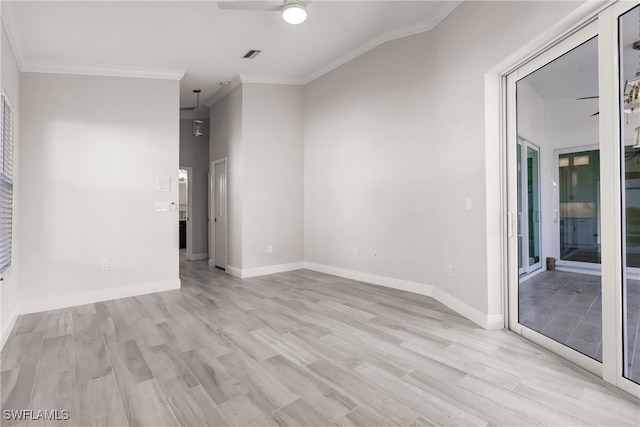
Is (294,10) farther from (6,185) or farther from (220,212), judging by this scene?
(220,212)

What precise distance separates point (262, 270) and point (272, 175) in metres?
1.68

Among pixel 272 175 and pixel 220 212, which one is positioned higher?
pixel 272 175

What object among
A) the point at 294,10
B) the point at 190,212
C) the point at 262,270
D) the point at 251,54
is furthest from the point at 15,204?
the point at 294,10

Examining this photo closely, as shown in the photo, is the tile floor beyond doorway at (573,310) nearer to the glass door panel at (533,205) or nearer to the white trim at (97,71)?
the glass door panel at (533,205)

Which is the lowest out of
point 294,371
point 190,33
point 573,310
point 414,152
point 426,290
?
point 294,371

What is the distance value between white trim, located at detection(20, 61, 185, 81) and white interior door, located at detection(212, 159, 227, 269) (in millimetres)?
1750

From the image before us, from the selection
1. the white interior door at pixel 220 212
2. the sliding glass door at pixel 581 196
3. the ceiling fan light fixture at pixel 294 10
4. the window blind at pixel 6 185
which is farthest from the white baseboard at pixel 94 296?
the sliding glass door at pixel 581 196

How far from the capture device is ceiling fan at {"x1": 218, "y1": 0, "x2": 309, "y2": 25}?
116 inches

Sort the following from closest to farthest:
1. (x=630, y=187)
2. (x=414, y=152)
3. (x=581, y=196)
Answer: (x=630, y=187) < (x=581, y=196) < (x=414, y=152)

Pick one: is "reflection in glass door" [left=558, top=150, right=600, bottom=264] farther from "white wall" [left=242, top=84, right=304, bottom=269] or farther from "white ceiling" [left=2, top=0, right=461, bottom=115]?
"white wall" [left=242, top=84, right=304, bottom=269]

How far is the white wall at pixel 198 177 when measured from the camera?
24.5ft

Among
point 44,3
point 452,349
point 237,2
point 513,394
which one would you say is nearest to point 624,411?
point 513,394

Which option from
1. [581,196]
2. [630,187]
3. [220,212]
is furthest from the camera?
[220,212]

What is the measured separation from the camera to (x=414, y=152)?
420 centimetres
